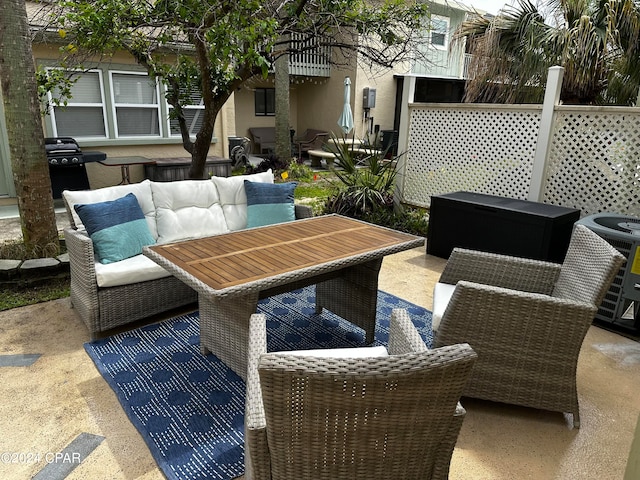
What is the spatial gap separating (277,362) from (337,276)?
6.82 ft

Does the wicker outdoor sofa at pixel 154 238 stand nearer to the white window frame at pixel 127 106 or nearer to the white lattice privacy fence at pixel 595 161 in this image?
the white lattice privacy fence at pixel 595 161

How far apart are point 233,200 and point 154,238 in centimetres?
80

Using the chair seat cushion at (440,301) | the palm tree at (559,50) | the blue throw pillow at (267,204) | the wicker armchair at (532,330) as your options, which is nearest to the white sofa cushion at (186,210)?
the blue throw pillow at (267,204)

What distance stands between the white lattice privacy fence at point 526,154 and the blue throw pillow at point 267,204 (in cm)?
269

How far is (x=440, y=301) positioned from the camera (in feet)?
8.84

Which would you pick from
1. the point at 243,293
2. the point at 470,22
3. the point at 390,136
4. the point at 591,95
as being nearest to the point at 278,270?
the point at 243,293

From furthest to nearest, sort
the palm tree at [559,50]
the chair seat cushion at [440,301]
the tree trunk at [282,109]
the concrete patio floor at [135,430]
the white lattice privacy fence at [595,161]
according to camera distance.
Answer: the tree trunk at [282,109], the palm tree at [559,50], the white lattice privacy fence at [595,161], the chair seat cushion at [440,301], the concrete patio floor at [135,430]

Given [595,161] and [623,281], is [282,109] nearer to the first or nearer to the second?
[595,161]

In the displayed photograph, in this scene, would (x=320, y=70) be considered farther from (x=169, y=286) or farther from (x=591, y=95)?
(x=169, y=286)

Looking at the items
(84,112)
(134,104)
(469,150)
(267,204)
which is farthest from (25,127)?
(469,150)

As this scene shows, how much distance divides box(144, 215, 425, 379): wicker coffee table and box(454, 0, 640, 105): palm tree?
4.24 metres

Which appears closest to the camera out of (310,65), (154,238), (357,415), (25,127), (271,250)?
(357,415)

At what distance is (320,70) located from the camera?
13.1 meters

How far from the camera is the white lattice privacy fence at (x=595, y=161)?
14.2 ft
